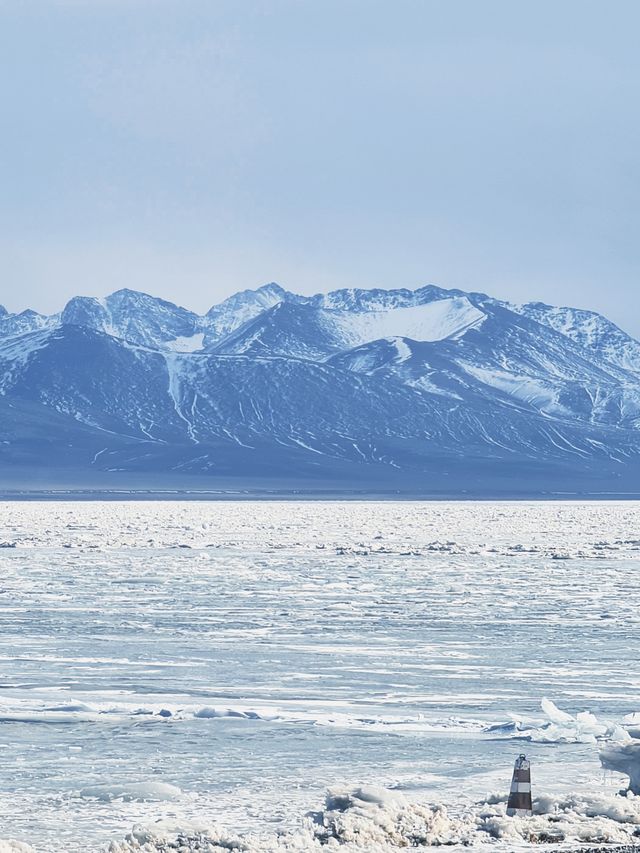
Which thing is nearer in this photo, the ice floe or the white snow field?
the ice floe

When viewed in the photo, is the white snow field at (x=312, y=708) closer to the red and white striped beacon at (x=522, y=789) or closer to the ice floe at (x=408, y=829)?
the ice floe at (x=408, y=829)

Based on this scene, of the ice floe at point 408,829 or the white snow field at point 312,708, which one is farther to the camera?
the white snow field at point 312,708

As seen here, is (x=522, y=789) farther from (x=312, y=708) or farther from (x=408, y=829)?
(x=312, y=708)

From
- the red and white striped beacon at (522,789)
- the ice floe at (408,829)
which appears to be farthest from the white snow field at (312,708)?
the red and white striped beacon at (522,789)

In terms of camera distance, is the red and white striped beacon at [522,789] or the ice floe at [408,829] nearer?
the ice floe at [408,829]

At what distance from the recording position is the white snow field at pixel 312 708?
10492mm

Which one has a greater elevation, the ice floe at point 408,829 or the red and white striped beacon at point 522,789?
the red and white striped beacon at point 522,789

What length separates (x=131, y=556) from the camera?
132ft

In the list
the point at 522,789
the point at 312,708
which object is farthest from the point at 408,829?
the point at 312,708

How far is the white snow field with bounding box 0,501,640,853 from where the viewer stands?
10.5 metres

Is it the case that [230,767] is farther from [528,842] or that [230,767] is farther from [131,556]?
[131,556]

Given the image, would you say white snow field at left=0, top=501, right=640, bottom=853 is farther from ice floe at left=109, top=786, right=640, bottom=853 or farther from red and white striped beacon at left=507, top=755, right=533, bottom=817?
red and white striped beacon at left=507, top=755, right=533, bottom=817

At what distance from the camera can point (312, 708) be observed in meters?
15.4

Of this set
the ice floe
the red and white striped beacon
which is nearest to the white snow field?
the ice floe
